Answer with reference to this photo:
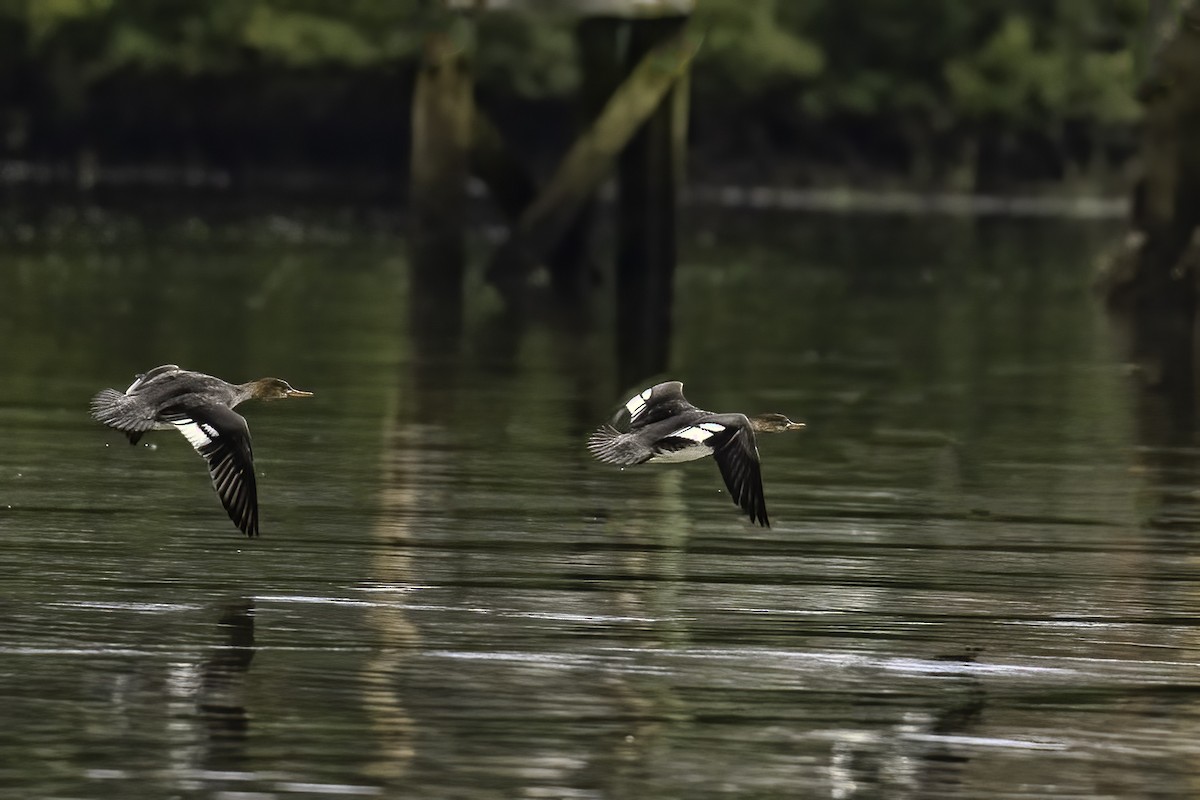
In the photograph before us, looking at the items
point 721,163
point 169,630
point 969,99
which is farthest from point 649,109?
point 721,163

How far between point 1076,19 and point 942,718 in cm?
5858

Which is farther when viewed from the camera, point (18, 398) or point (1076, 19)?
point (1076, 19)

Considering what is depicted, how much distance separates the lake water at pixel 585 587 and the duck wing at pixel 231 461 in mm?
303

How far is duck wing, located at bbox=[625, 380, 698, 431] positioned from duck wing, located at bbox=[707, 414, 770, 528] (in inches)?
15.3

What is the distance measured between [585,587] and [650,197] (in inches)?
703

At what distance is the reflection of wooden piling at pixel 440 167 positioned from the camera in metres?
30.6

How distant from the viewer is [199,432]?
12.8 m

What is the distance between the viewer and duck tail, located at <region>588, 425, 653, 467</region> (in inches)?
507

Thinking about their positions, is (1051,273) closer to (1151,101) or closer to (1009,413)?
(1151,101)

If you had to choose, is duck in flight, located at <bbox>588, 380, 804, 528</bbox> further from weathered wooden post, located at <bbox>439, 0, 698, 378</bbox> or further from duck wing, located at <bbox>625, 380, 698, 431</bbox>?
weathered wooden post, located at <bbox>439, 0, 698, 378</bbox>

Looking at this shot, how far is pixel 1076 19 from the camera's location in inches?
2675

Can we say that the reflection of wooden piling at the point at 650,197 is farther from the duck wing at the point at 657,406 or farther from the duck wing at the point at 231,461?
the duck wing at the point at 231,461

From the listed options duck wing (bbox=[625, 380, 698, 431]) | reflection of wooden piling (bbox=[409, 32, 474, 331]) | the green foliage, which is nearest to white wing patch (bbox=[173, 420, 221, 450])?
duck wing (bbox=[625, 380, 698, 431])

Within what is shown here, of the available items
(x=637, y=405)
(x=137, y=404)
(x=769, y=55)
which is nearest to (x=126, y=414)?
(x=137, y=404)
